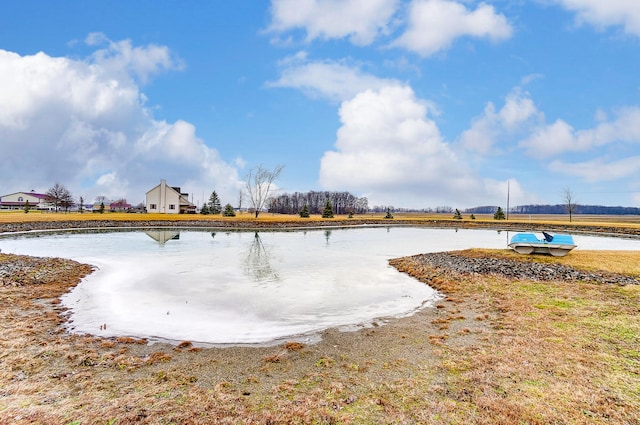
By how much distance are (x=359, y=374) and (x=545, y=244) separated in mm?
16583

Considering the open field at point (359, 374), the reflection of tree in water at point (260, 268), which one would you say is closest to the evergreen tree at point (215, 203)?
the reflection of tree in water at point (260, 268)

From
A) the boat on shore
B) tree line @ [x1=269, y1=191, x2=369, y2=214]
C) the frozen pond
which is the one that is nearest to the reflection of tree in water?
the frozen pond

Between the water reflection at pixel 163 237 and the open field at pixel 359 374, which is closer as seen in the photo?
the open field at pixel 359 374

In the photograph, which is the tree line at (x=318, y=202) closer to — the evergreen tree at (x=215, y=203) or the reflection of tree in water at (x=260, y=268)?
the evergreen tree at (x=215, y=203)

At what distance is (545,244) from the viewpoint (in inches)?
697

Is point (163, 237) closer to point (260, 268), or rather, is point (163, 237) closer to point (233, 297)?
point (260, 268)

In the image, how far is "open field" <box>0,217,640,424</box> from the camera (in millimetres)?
4301

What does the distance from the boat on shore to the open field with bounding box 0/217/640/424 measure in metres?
9.18

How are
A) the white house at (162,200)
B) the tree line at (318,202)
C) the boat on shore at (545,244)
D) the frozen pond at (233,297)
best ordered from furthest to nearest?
the tree line at (318,202), the white house at (162,200), the boat on shore at (545,244), the frozen pond at (233,297)

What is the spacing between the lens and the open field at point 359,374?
14.1ft

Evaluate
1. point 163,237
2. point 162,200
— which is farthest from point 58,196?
point 163,237

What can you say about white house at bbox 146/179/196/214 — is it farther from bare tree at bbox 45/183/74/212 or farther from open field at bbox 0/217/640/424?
open field at bbox 0/217/640/424

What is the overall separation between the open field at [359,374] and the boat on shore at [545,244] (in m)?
9.18

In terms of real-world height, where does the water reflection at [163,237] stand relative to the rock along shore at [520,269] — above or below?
above
